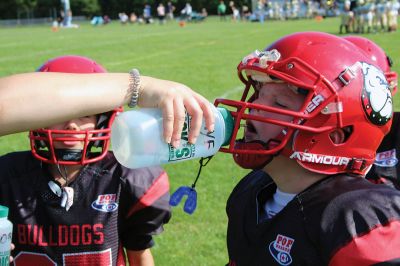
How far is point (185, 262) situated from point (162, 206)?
126 cm

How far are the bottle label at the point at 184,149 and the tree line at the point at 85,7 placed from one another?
61.4m

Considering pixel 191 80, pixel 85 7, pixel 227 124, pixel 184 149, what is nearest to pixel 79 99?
pixel 184 149

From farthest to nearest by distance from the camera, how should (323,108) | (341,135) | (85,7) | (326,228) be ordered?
(85,7), (341,135), (323,108), (326,228)

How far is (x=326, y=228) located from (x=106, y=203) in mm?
1233

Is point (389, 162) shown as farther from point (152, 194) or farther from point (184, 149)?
point (184, 149)

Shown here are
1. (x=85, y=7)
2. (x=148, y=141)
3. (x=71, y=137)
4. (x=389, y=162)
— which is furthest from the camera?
(x=85, y=7)

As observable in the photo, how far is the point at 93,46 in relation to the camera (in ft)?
66.1

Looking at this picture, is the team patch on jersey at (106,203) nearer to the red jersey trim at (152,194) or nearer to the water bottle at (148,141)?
the red jersey trim at (152,194)

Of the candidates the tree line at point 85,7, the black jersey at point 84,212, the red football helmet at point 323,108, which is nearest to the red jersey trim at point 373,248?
the red football helmet at point 323,108

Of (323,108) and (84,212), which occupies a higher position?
(323,108)

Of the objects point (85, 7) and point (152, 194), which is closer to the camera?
point (152, 194)

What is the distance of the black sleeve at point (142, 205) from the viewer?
9.14 ft

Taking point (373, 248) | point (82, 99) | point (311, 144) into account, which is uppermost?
point (82, 99)

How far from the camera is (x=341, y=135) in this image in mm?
2080
